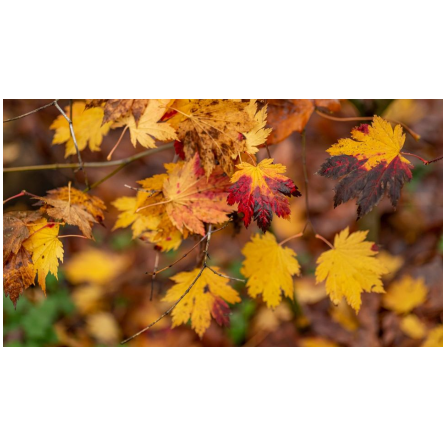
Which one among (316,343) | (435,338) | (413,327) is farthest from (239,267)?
(435,338)

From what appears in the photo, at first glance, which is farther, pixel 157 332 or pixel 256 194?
pixel 157 332

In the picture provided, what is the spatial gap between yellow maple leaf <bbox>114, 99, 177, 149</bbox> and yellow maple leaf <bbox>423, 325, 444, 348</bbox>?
5.99ft

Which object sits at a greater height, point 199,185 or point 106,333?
point 199,185

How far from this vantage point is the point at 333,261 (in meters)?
1.04

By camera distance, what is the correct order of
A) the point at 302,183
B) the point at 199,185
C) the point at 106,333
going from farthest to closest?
the point at 302,183 < the point at 106,333 < the point at 199,185

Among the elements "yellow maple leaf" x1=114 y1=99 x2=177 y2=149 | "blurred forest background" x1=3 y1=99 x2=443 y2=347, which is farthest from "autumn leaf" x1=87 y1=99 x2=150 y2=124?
"blurred forest background" x1=3 y1=99 x2=443 y2=347

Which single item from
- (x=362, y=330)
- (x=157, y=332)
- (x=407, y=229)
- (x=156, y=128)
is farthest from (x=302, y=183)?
(x=156, y=128)

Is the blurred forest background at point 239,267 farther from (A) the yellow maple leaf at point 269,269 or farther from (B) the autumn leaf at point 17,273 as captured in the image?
(B) the autumn leaf at point 17,273

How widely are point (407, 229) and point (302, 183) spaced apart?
2.85ft

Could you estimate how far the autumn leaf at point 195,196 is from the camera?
37.9 inches

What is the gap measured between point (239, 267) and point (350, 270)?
5.15ft

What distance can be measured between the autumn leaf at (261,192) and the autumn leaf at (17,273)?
547mm

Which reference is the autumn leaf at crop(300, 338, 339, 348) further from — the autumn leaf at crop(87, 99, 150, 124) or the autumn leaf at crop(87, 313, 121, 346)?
the autumn leaf at crop(87, 99, 150, 124)

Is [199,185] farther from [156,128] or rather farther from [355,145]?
[355,145]
